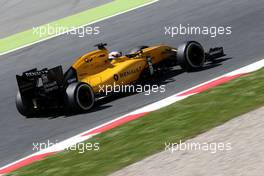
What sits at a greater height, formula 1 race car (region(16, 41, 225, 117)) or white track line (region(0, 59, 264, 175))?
formula 1 race car (region(16, 41, 225, 117))

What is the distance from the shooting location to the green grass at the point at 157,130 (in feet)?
28.4

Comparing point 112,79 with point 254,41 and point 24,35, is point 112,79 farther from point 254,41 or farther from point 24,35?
point 24,35

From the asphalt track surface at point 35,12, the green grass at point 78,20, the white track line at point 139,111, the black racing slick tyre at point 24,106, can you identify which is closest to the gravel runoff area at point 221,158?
the white track line at point 139,111

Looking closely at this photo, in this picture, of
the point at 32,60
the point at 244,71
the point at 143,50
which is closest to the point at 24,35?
the point at 32,60

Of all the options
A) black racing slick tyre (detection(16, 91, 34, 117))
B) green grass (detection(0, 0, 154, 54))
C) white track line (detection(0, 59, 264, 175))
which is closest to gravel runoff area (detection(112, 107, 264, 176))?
white track line (detection(0, 59, 264, 175))

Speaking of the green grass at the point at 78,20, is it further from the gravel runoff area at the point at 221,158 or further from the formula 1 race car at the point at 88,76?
the gravel runoff area at the point at 221,158

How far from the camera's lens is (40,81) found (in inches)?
486

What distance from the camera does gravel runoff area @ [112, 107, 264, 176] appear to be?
7.21 m
